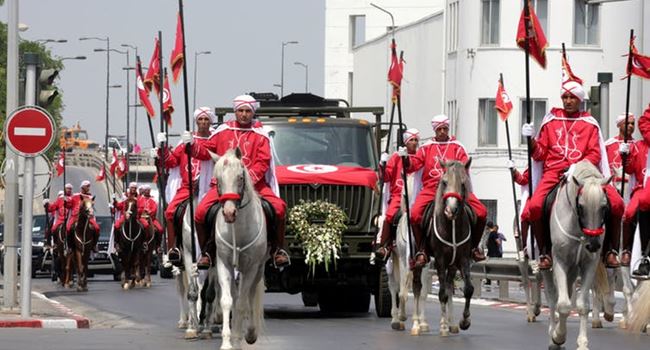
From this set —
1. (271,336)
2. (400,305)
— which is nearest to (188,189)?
(271,336)

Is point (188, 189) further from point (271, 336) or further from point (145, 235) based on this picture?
point (145, 235)

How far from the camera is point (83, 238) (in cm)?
4081

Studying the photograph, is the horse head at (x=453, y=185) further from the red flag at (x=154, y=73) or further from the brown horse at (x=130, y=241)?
the brown horse at (x=130, y=241)

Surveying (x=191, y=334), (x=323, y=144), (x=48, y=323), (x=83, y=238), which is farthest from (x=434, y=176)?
(x=83, y=238)

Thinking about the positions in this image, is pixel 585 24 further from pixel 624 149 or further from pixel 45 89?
pixel 624 149

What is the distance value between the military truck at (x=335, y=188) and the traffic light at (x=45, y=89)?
9.81ft

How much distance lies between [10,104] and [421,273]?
24.6ft

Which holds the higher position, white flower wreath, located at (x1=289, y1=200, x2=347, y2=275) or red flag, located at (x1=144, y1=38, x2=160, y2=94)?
red flag, located at (x1=144, y1=38, x2=160, y2=94)

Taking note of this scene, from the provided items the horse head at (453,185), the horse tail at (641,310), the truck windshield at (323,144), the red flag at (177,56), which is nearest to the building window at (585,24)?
the truck windshield at (323,144)

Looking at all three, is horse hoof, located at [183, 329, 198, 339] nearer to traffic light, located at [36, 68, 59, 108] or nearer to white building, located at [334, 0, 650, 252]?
traffic light, located at [36, 68, 59, 108]

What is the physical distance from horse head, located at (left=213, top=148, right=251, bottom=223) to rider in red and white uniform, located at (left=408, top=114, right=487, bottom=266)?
164 inches

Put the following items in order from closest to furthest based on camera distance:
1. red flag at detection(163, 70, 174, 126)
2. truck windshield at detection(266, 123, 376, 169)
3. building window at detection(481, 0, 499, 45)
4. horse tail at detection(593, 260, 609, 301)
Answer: horse tail at detection(593, 260, 609, 301), red flag at detection(163, 70, 174, 126), truck windshield at detection(266, 123, 376, 169), building window at detection(481, 0, 499, 45)

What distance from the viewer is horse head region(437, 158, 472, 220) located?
71.4 feet

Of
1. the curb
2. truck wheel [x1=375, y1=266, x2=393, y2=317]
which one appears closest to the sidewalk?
the curb
